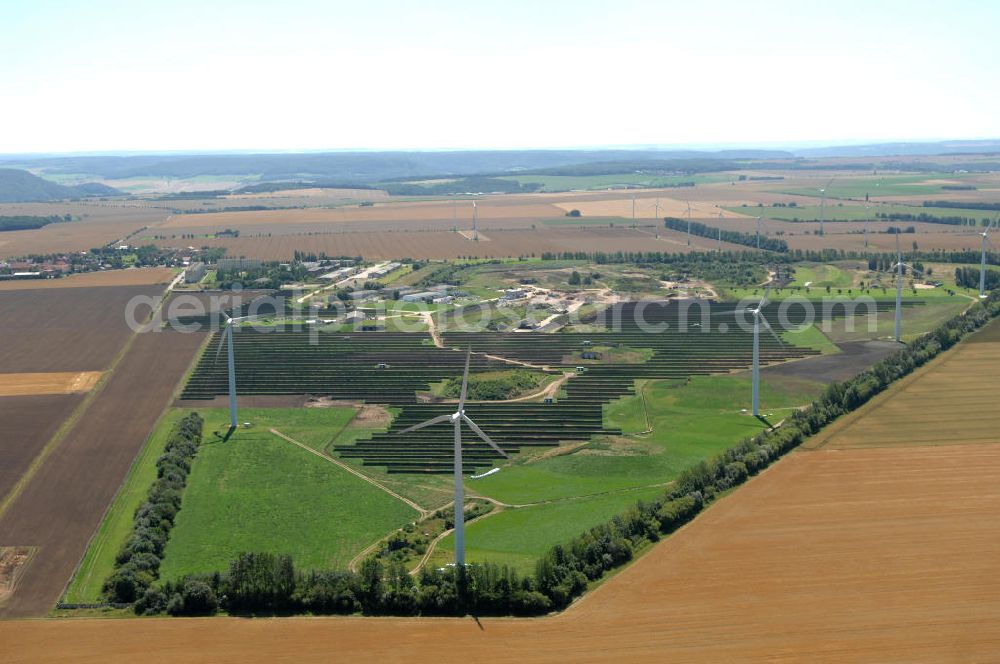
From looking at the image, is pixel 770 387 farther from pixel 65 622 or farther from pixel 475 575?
pixel 65 622

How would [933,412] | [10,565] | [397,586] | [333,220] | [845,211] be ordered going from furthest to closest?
[333,220], [845,211], [933,412], [10,565], [397,586]

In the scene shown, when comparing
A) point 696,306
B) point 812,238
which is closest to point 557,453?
point 696,306

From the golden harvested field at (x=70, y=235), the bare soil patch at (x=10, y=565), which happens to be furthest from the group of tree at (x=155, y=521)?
the golden harvested field at (x=70, y=235)

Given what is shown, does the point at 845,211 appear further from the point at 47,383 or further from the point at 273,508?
the point at 273,508

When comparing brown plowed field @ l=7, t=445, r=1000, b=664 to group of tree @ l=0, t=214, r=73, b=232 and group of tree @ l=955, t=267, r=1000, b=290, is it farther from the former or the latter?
group of tree @ l=0, t=214, r=73, b=232

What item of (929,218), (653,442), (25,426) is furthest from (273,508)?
(929,218)

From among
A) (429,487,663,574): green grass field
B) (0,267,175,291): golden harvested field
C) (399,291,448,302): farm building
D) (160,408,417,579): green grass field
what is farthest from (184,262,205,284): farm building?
(429,487,663,574): green grass field

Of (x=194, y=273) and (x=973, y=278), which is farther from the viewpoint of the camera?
(x=194, y=273)
